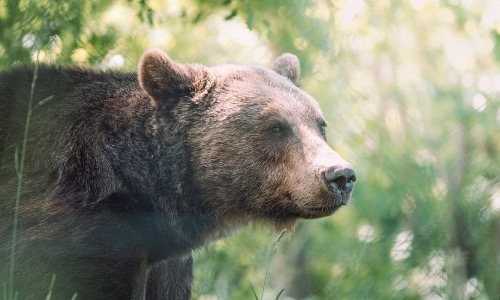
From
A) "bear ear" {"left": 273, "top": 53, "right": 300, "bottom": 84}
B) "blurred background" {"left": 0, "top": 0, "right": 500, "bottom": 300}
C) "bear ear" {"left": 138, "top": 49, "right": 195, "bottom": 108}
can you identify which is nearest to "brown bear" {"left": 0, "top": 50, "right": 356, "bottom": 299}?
"bear ear" {"left": 138, "top": 49, "right": 195, "bottom": 108}

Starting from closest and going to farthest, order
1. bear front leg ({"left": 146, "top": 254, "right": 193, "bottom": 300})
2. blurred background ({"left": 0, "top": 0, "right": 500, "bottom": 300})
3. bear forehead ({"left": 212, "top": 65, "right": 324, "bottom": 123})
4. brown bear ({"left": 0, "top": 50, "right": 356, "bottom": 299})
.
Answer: brown bear ({"left": 0, "top": 50, "right": 356, "bottom": 299}) < bear forehead ({"left": 212, "top": 65, "right": 324, "bottom": 123}) < bear front leg ({"left": 146, "top": 254, "right": 193, "bottom": 300}) < blurred background ({"left": 0, "top": 0, "right": 500, "bottom": 300})

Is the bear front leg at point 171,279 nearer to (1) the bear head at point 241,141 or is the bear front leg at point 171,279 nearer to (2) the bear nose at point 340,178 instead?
(1) the bear head at point 241,141

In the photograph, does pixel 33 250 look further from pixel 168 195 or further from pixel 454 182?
pixel 454 182

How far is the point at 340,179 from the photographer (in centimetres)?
489

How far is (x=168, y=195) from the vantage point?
529 cm

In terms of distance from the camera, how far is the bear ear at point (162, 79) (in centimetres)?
537

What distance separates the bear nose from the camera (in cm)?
481

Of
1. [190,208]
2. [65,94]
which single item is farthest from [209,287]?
[65,94]

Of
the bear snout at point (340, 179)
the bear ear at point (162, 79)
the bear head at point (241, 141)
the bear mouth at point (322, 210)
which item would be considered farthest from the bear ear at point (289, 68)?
the bear snout at point (340, 179)

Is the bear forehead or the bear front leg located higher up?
the bear forehead

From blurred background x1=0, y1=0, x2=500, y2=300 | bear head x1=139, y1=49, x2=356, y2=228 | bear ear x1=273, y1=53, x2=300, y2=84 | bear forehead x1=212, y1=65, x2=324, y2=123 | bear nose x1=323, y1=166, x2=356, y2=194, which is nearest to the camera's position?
bear nose x1=323, y1=166, x2=356, y2=194

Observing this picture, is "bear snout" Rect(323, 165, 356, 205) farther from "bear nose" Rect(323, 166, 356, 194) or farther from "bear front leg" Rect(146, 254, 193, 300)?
"bear front leg" Rect(146, 254, 193, 300)

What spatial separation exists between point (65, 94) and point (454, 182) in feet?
24.0

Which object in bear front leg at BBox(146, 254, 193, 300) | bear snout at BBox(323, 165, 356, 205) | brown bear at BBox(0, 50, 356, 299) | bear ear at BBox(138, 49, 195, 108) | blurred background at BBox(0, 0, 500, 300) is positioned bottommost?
blurred background at BBox(0, 0, 500, 300)
